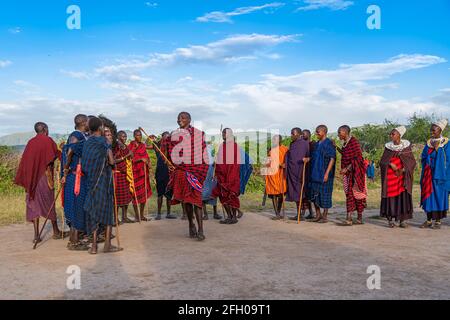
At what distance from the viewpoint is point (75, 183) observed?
22.0 feet

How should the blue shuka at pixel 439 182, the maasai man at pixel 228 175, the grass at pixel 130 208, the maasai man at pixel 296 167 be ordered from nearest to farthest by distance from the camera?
the blue shuka at pixel 439 182, the maasai man at pixel 228 175, the maasai man at pixel 296 167, the grass at pixel 130 208

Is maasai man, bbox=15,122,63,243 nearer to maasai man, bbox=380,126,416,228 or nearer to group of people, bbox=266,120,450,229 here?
group of people, bbox=266,120,450,229

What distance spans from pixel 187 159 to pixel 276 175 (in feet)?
11.3

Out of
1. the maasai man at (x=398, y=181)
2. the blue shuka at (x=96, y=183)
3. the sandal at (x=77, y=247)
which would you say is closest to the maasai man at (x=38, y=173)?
the sandal at (x=77, y=247)

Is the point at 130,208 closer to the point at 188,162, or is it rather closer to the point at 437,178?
the point at 188,162

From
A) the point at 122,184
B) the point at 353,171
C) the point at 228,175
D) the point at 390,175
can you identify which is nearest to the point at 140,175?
the point at 122,184

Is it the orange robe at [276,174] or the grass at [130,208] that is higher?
the orange robe at [276,174]

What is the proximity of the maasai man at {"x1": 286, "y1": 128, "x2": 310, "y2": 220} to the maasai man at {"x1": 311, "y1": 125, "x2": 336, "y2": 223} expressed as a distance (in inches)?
16.2

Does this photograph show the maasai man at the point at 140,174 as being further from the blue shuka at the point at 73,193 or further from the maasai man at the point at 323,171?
the maasai man at the point at 323,171

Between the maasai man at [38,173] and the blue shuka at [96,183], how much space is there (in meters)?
1.16

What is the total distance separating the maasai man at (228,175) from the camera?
9.70 metres

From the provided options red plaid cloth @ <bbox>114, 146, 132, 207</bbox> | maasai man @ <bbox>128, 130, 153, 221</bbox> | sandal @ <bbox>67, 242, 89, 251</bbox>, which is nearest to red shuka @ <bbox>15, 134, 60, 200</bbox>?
sandal @ <bbox>67, 242, 89, 251</bbox>
